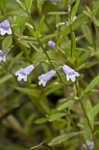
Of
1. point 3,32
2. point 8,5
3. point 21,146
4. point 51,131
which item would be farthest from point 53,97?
point 3,32

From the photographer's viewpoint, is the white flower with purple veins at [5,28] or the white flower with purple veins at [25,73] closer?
the white flower with purple veins at [5,28]

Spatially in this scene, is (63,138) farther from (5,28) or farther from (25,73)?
(5,28)

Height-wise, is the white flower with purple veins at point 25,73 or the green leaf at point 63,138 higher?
the white flower with purple veins at point 25,73

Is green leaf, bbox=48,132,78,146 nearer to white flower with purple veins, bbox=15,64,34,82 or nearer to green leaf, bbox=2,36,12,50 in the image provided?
white flower with purple veins, bbox=15,64,34,82

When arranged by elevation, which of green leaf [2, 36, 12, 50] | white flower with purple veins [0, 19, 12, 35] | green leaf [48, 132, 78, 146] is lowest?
green leaf [48, 132, 78, 146]

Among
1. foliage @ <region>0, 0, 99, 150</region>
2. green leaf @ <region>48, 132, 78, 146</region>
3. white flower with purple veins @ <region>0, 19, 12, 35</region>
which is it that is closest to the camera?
white flower with purple veins @ <region>0, 19, 12, 35</region>

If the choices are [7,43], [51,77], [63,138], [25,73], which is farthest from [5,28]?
[63,138]

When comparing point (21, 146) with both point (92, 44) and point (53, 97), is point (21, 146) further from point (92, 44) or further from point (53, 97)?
point (92, 44)

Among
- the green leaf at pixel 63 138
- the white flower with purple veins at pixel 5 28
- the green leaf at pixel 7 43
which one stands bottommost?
the green leaf at pixel 63 138

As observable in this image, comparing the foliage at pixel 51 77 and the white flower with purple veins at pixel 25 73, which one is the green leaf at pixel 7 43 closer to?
the foliage at pixel 51 77

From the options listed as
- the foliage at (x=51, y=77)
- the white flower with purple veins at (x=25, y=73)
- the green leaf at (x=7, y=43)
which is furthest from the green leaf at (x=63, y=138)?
the green leaf at (x=7, y=43)

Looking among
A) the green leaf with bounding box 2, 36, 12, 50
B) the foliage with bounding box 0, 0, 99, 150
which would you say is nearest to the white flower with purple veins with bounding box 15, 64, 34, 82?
the foliage with bounding box 0, 0, 99, 150
